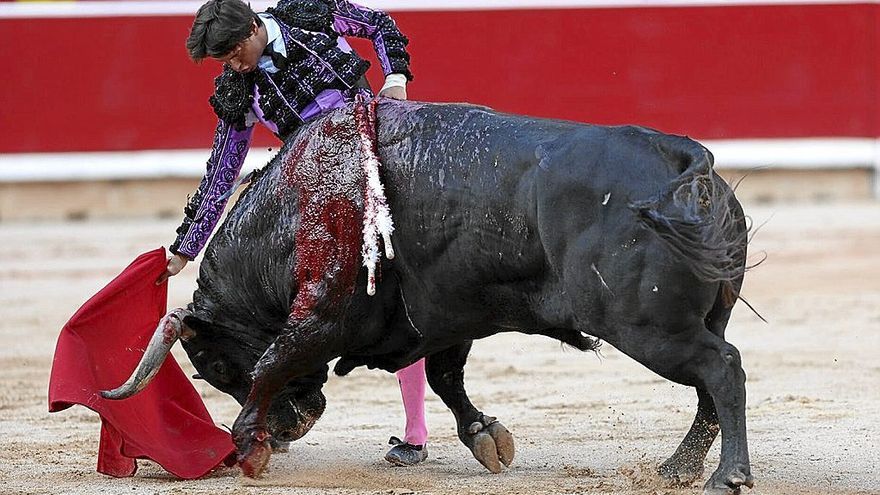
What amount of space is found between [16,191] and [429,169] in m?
6.86

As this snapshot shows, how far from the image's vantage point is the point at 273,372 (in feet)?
10.9

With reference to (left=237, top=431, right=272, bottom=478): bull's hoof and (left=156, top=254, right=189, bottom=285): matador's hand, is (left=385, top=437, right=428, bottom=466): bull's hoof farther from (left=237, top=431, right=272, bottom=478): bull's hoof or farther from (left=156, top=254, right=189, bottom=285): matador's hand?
(left=156, top=254, right=189, bottom=285): matador's hand

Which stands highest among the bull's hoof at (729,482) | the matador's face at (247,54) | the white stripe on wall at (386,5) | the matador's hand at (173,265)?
the matador's face at (247,54)

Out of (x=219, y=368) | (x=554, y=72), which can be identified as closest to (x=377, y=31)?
(x=219, y=368)

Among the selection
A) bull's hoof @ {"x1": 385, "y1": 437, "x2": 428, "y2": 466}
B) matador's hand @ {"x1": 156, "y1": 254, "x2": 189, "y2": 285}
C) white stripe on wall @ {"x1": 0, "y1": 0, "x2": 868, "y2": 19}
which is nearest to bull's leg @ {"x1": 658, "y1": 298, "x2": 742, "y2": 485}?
bull's hoof @ {"x1": 385, "y1": 437, "x2": 428, "y2": 466}

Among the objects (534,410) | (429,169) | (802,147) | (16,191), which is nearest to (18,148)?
(16,191)

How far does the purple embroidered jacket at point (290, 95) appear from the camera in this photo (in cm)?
344

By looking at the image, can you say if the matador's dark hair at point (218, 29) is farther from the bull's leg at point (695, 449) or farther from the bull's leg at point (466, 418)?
the bull's leg at point (695, 449)

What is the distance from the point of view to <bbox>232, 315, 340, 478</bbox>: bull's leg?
3.26 m

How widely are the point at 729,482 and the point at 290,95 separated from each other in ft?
4.26

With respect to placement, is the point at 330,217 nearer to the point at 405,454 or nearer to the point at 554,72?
the point at 405,454

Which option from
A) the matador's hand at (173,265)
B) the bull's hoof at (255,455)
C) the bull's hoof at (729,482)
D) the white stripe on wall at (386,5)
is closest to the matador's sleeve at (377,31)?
the matador's hand at (173,265)

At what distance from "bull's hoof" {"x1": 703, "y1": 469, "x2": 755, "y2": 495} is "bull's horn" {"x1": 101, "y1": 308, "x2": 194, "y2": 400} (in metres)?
1.25

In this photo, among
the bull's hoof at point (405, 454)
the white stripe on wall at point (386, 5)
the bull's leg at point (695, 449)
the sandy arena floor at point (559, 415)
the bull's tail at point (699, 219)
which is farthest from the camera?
the white stripe on wall at point (386, 5)
